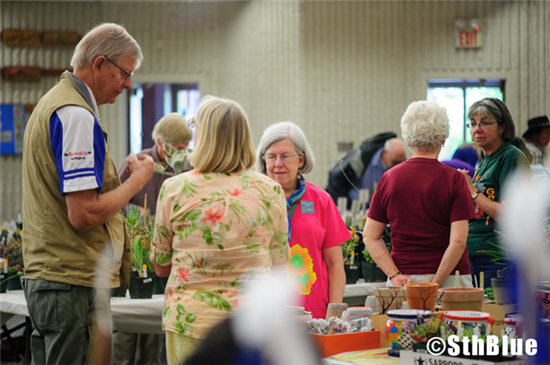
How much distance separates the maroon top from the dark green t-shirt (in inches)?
21.1

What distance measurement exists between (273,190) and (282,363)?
4.34 ft

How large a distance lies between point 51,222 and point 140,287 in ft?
4.82

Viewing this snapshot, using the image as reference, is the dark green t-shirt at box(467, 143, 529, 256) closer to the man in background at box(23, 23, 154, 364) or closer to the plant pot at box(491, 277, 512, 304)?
the plant pot at box(491, 277, 512, 304)

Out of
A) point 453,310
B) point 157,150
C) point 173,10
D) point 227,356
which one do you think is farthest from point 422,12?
point 227,356

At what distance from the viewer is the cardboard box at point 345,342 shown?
6.42 feet

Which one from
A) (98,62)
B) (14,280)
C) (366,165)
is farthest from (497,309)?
(366,165)

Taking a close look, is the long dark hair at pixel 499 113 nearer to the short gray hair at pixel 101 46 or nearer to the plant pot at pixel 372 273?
the plant pot at pixel 372 273

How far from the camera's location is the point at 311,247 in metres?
2.75

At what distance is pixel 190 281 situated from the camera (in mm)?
1907

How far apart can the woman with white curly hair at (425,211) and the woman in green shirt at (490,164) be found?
0.52 meters

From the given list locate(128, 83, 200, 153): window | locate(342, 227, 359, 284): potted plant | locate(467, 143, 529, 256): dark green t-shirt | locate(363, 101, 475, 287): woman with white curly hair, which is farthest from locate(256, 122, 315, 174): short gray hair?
locate(128, 83, 200, 153): window

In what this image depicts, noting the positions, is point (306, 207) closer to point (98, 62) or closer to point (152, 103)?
point (98, 62)

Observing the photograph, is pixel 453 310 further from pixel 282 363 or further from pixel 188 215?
pixel 282 363

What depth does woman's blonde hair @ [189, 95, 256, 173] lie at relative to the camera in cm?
196
